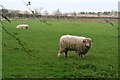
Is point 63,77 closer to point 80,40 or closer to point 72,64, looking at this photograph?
point 72,64

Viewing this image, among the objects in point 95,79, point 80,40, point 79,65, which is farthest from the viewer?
point 80,40

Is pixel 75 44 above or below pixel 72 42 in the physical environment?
below

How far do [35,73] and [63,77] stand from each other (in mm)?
1344

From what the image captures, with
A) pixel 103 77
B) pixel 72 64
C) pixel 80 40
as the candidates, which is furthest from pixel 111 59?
pixel 103 77

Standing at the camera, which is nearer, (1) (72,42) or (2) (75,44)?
(1) (72,42)

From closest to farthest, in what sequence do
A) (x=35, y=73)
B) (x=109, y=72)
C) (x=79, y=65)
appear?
(x=35, y=73) < (x=109, y=72) < (x=79, y=65)

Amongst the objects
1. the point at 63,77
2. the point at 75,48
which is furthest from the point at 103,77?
the point at 75,48

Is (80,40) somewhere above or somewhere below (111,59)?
above

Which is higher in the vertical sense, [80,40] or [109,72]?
[80,40]

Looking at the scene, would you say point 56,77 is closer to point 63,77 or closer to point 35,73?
point 63,77

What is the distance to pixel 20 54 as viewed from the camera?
18.8 meters

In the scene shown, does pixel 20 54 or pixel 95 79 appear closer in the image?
pixel 95 79

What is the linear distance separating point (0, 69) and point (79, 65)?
379cm

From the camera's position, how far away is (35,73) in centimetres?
1275
